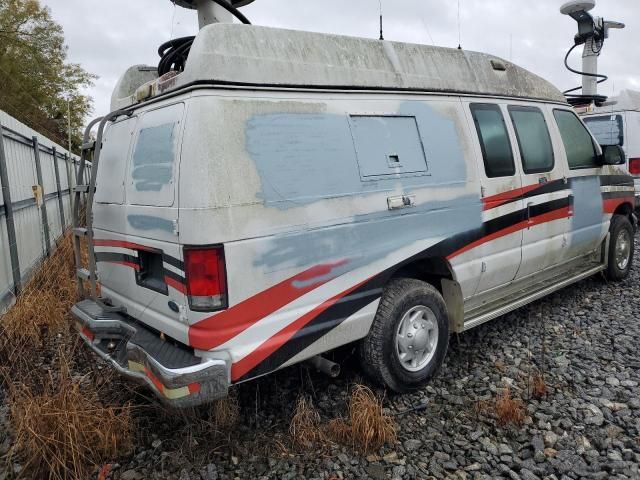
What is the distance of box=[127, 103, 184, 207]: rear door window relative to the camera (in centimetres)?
284

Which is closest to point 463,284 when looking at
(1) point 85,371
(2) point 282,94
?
(2) point 282,94

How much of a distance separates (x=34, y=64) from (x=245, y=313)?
130ft

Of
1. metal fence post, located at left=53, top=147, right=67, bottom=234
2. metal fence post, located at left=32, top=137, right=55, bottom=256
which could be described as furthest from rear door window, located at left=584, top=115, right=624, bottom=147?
metal fence post, located at left=53, top=147, right=67, bottom=234

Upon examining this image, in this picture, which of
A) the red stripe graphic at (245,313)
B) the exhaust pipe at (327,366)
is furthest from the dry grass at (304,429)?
the red stripe graphic at (245,313)

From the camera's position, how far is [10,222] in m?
5.76

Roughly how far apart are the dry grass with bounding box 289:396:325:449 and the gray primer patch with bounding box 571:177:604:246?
11.6ft

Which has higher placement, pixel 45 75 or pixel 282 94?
pixel 45 75

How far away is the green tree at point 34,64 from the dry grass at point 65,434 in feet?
106

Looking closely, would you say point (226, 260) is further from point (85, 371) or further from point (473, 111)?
point (473, 111)

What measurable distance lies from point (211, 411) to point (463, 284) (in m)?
2.14

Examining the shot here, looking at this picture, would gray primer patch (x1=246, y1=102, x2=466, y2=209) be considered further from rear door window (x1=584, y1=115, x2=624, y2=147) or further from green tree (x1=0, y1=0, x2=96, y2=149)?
green tree (x1=0, y1=0, x2=96, y2=149)

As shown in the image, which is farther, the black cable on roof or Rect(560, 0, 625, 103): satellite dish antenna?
Rect(560, 0, 625, 103): satellite dish antenna

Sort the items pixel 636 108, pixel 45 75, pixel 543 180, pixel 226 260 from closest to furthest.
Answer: pixel 226 260 → pixel 543 180 → pixel 636 108 → pixel 45 75

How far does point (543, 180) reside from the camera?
466 centimetres
